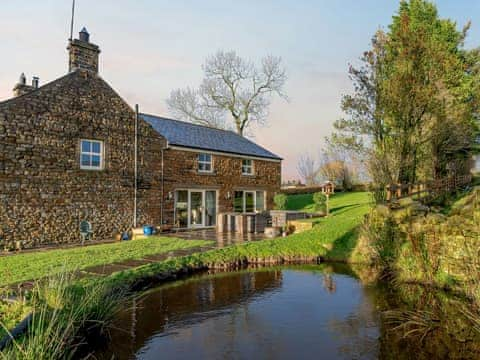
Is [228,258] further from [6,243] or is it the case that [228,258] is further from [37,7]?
[37,7]

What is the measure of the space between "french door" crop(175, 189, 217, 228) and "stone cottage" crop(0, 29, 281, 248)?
0.05 meters

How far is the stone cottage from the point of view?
474 inches

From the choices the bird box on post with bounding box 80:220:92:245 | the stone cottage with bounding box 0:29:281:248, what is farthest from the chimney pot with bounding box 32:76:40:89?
the bird box on post with bounding box 80:220:92:245

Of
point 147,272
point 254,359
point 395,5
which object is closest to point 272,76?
point 395,5

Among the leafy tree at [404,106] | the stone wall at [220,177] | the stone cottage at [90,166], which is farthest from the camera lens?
the stone wall at [220,177]

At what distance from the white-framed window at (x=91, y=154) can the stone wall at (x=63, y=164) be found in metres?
0.22

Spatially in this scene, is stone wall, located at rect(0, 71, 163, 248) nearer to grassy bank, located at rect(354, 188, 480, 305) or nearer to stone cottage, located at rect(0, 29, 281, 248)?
stone cottage, located at rect(0, 29, 281, 248)

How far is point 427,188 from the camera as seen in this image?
49.8 feet

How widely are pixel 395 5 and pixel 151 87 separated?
61.3ft

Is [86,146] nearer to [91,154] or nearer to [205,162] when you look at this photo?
[91,154]

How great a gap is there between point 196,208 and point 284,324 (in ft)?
41.5

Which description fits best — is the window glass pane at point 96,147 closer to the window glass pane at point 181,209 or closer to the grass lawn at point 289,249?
the window glass pane at point 181,209

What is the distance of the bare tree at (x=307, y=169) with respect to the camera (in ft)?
141

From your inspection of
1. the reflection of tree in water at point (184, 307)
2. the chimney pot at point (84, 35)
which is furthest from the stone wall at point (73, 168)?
the reflection of tree in water at point (184, 307)
